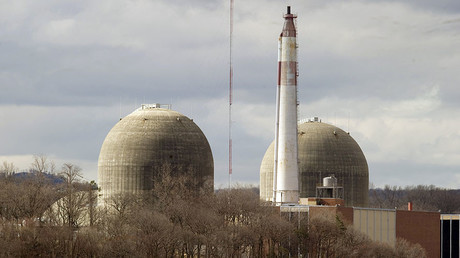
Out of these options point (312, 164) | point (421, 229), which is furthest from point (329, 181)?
point (421, 229)

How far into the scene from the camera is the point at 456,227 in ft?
304

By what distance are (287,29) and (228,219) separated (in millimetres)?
16246

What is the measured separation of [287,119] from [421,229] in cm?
1472

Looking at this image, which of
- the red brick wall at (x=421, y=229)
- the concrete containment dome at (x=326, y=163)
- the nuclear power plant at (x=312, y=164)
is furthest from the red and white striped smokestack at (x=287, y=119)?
the concrete containment dome at (x=326, y=163)

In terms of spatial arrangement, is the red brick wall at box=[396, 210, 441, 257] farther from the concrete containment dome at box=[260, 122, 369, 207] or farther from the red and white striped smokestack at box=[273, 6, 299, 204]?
the concrete containment dome at box=[260, 122, 369, 207]

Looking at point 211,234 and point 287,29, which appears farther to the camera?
point 287,29

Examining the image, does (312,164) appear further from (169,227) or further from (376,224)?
(169,227)

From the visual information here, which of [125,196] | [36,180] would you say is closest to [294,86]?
[125,196]

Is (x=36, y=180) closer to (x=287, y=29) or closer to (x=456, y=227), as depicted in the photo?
(x=287, y=29)

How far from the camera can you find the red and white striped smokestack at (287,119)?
85688 millimetres

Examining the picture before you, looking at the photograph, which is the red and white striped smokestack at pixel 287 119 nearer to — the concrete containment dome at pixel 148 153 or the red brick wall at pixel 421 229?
the concrete containment dome at pixel 148 153

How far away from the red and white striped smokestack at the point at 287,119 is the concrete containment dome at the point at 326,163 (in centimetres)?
1027

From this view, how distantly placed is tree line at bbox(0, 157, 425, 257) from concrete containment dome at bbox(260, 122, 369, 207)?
7643 millimetres

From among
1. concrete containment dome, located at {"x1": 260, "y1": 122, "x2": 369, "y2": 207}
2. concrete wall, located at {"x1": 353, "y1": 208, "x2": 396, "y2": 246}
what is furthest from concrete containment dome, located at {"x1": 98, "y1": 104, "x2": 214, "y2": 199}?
concrete wall, located at {"x1": 353, "y1": 208, "x2": 396, "y2": 246}
